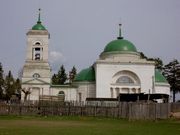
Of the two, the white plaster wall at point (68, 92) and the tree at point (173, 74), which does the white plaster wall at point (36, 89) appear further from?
the tree at point (173, 74)

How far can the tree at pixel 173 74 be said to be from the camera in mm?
83125

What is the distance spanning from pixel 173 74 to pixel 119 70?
22.0m

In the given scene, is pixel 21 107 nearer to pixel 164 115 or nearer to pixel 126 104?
pixel 126 104

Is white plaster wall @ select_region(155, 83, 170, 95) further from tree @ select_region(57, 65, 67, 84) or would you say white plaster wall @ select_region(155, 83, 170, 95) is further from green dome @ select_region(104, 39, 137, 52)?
tree @ select_region(57, 65, 67, 84)

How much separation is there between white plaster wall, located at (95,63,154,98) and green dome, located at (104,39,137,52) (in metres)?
3.54

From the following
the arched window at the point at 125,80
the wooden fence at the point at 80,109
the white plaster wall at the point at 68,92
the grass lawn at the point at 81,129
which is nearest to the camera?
the grass lawn at the point at 81,129

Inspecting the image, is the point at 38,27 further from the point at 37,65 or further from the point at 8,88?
the point at 8,88

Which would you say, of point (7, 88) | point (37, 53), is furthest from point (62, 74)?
point (37, 53)

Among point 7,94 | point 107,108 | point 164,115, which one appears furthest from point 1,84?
point 164,115

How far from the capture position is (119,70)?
219ft

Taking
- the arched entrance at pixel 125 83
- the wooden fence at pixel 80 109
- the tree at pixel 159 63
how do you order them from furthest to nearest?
1. the tree at pixel 159 63
2. the arched entrance at pixel 125 83
3. the wooden fence at pixel 80 109

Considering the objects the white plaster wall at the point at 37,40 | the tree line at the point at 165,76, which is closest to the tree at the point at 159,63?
the tree line at the point at 165,76

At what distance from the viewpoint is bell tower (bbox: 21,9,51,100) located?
218 feet

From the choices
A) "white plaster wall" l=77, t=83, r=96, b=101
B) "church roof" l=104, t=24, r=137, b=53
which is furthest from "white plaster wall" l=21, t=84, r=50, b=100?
"church roof" l=104, t=24, r=137, b=53
